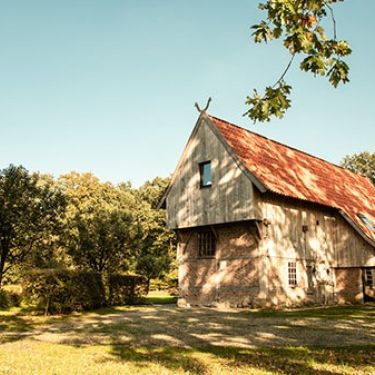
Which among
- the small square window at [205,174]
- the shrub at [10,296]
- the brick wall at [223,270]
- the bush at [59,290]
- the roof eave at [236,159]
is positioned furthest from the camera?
the small square window at [205,174]

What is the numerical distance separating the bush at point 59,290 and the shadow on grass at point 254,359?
10400 millimetres

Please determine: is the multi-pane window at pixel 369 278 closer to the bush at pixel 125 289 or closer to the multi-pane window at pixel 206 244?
the multi-pane window at pixel 206 244

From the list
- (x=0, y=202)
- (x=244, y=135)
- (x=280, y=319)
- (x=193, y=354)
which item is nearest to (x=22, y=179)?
(x=0, y=202)

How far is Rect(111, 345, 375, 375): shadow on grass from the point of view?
7.79 m

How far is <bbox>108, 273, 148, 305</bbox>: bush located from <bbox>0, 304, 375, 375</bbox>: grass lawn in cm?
630

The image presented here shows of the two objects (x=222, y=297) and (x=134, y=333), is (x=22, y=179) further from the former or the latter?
(x=134, y=333)

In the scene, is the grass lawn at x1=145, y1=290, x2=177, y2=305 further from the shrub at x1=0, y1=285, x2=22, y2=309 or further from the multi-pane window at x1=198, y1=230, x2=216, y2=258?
the shrub at x1=0, y1=285, x2=22, y2=309

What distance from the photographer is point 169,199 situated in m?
25.8

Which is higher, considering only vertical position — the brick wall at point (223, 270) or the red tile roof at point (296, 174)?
the red tile roof at point (296, 174)

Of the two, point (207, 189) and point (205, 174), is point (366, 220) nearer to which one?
point (207, 189)

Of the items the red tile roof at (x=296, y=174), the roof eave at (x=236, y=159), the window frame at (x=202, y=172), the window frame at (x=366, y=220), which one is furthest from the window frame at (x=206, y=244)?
the window frame at (x=366, y=220)

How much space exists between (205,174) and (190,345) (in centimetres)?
1428

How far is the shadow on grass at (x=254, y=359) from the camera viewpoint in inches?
307

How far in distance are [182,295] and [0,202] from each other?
481 inches
